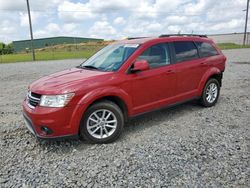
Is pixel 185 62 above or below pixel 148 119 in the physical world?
above

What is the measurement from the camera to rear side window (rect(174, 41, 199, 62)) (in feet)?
16.2

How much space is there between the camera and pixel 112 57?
15.1 feet

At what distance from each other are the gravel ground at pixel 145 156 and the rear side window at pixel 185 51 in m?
1.29

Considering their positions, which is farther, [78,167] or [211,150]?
[211,150]

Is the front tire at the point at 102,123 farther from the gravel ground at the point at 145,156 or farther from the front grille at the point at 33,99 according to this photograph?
the front grille at the point at 33,99

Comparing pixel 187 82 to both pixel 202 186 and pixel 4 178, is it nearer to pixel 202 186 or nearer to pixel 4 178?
pixel 202 186

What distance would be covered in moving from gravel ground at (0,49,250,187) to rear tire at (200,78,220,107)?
0.60 metres

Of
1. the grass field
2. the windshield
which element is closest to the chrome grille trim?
the windshield

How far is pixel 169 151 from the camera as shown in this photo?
357 cm

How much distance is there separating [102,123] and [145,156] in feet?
3.06

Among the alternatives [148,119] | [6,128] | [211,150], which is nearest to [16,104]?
[6,128]

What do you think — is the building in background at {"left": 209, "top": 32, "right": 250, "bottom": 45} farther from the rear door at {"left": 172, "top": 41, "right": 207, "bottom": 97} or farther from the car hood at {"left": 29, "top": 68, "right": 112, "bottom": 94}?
the car hood at {"left": 29, "top": 68, "right": 112, "bottom": 94}

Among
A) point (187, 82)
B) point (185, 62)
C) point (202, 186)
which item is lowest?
point (202, 186)

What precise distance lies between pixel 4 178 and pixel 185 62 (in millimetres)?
3916
